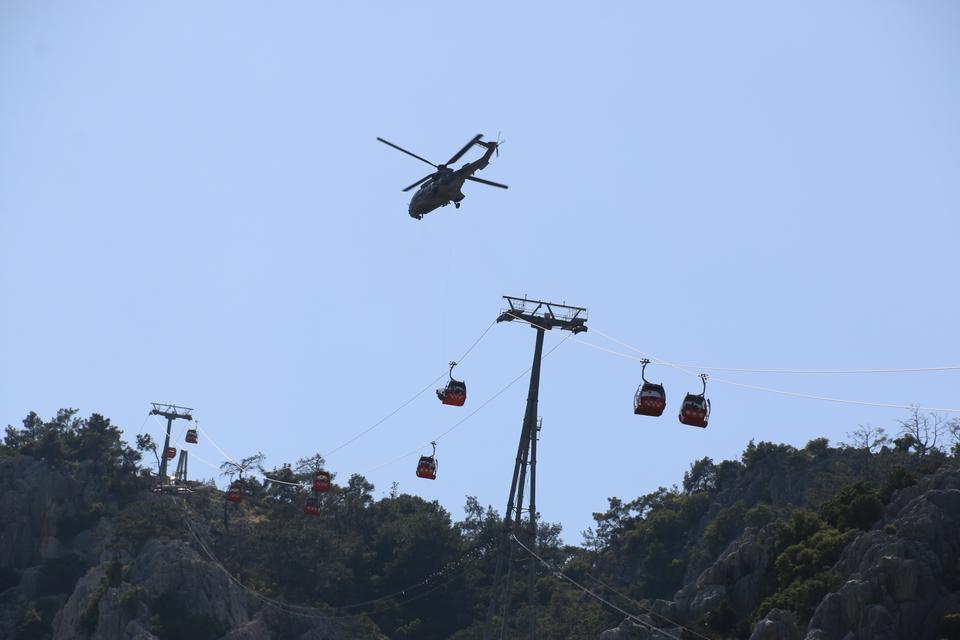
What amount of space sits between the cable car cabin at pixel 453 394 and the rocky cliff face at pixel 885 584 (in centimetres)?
1749

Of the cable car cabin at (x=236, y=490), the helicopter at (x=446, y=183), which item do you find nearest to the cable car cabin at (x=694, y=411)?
the helicopter at (x=446, y=183)

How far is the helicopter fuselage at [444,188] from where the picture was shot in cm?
5597

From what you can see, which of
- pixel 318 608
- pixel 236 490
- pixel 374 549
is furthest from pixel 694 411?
pixel 374 549

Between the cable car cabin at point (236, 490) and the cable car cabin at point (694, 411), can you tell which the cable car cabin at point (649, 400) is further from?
the cable car cabin at point (236, 490)

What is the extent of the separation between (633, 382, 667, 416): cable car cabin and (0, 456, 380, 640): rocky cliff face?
2090 inches

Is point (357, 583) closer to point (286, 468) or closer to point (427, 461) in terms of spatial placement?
point (286, 468)

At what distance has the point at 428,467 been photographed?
6103cm

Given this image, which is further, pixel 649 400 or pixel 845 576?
pixel 845 576

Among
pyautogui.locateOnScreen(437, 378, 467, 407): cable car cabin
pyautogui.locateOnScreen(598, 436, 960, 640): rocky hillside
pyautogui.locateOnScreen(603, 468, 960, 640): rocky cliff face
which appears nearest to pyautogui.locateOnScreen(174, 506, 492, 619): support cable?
pyautogui.locateOnScreen(598, 436, 960, 640): rocky hillside

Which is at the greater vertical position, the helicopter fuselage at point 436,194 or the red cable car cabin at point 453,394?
the helicopter fuselage at point 436,194

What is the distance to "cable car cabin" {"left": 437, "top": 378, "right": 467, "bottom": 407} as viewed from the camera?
55125mm

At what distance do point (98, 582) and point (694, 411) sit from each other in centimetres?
6031

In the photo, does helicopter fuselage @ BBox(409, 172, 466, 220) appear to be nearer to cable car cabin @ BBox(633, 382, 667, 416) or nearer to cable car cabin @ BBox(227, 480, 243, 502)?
cable car cabin @ BBox(633, 382, 667, 416)

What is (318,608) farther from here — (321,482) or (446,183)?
(446,183)
